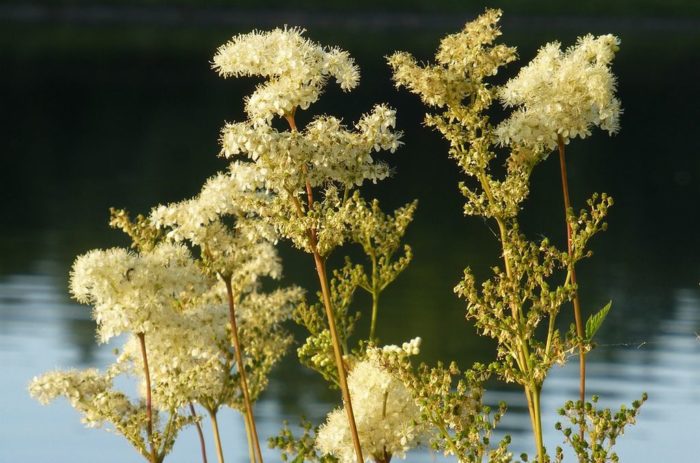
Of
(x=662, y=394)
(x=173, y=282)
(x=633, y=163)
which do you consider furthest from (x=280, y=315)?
(x=633, y=163)

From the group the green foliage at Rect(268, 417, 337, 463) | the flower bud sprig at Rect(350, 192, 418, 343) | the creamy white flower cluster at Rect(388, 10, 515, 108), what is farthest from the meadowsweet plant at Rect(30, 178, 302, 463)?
the creamy white flower cluster at Rect(388, 10, 515, 108)

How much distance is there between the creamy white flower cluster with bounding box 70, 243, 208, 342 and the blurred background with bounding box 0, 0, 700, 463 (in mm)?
1516

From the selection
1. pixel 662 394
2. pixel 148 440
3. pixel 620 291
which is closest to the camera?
pixel 148 440

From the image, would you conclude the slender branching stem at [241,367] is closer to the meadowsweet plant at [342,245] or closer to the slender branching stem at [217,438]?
the meadowsweet plant at [342,245]

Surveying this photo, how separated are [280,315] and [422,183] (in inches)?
1158

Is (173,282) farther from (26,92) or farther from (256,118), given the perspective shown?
(26,92)

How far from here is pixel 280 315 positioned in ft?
18.4

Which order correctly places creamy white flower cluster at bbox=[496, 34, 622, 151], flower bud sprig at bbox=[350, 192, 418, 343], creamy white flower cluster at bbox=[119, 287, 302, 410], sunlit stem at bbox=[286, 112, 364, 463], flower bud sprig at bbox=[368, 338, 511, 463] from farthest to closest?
1. flower bud sprig at bbox=[350, 192, 418, 343]
2. creamy white flower cluster at bbox=[119, 287, 302, 410]
3. creamy white flower cluster at bbox=[496, 34, 622, 151]
4. flower bud sprig at bbox=[368, 338, 511, 463]
5. sunlit stem at bbox=[286, 112, 364, 463]

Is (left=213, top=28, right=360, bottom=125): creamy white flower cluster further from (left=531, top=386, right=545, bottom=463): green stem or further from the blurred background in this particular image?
the blurred background

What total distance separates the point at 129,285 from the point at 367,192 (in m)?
27.3

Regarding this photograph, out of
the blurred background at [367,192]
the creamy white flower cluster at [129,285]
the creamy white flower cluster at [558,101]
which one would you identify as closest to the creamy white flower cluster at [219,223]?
the creamy white flower cluster at [129,285]

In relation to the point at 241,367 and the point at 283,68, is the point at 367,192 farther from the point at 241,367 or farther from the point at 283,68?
the point at 283,68

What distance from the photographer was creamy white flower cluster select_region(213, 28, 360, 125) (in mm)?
4172

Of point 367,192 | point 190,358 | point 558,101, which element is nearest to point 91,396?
point 190,358
